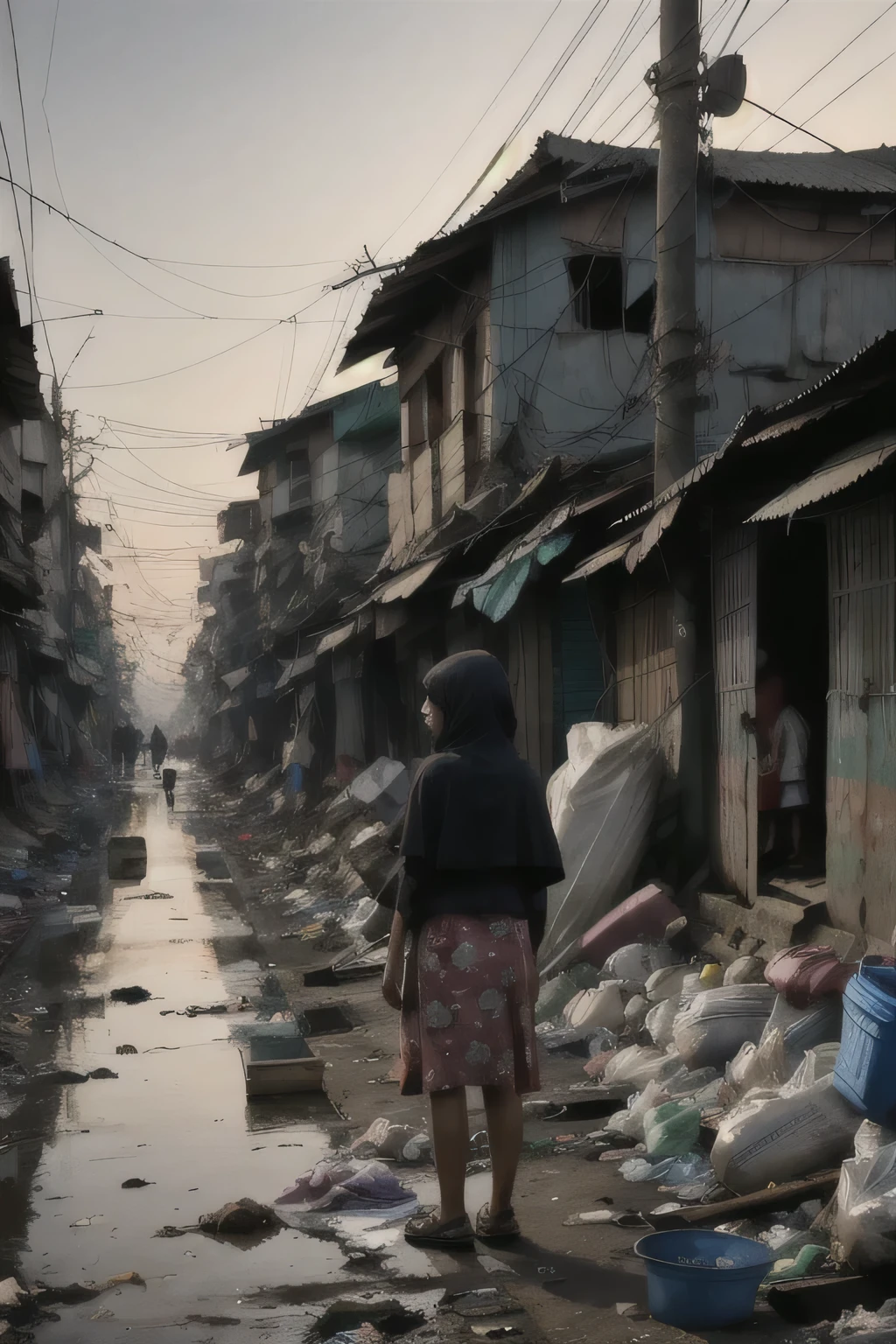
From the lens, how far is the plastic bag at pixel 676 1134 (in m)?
5.67

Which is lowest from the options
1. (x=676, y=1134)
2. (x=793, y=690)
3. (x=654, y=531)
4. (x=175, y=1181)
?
(x=175, y=1181)

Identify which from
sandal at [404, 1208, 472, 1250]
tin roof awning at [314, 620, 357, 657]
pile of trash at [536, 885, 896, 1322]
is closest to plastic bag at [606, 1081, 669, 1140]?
pile of trash at [536, 885, 896, 1322]

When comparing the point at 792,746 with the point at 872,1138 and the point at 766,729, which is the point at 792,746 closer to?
the point at 766,729

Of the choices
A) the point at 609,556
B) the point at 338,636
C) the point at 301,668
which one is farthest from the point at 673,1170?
the point at 301,668

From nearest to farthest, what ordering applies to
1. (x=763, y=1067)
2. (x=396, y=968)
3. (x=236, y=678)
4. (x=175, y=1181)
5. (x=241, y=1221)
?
1. (x=396, y=968)
2. (x=241, y=1221)
3. (x=763, y=1067)
4. (x=175, y=1181)
5. (x=236, y=678)

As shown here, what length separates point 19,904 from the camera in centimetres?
1514

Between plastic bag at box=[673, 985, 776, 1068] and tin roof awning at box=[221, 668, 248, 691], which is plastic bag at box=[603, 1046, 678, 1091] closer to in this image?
plastic bag at box=[673, 985, 776, 1068]

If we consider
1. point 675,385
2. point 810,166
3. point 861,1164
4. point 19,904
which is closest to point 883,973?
point 861,1164

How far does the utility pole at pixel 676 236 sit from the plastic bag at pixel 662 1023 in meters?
4.01

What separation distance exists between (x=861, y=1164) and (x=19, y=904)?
12.7 m

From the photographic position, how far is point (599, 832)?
9.40 meters

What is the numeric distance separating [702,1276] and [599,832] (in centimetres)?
566

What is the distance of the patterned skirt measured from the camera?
15.6 feet

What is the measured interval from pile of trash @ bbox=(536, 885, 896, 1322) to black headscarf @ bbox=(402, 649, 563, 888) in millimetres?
1301
